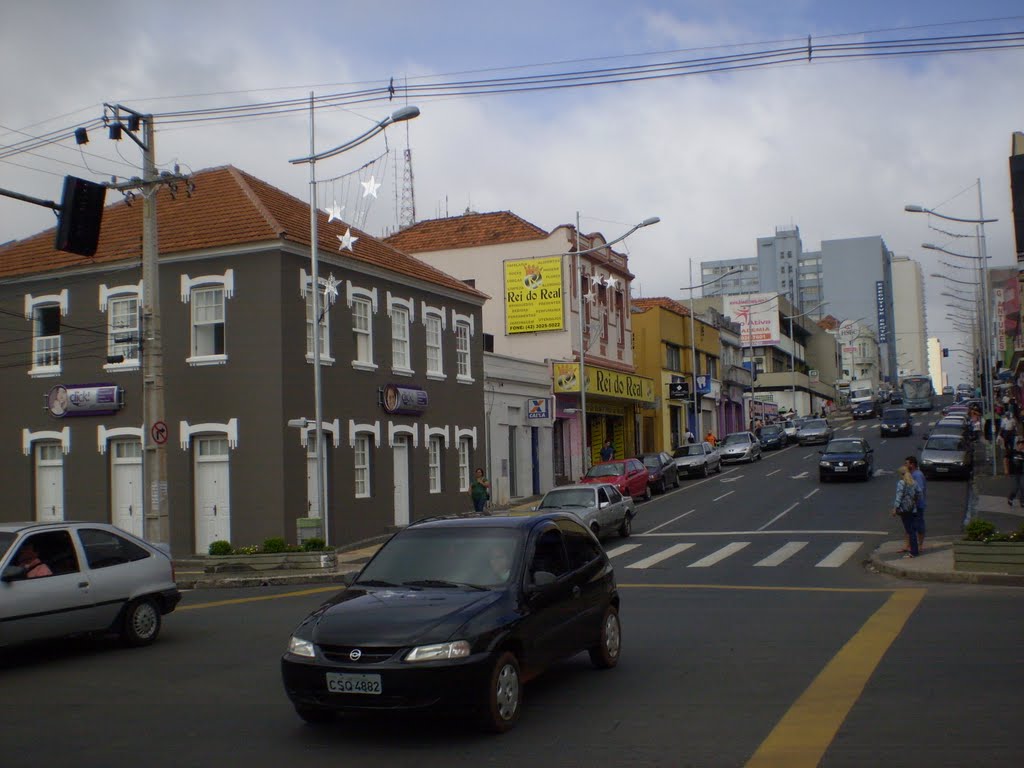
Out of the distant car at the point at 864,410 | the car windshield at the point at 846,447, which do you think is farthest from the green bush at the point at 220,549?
the distant car at the point at 864,410

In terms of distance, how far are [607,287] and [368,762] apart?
153ft

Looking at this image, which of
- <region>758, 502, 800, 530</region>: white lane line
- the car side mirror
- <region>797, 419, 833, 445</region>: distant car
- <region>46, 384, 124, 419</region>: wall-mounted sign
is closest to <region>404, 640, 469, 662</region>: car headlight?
the car side mirror

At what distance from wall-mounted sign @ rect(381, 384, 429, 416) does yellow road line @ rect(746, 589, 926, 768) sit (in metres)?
19.3

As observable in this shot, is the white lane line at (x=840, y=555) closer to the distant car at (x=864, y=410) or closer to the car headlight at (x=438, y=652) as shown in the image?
the car headlight at (x=438, y=652)

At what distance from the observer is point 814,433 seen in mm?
63469

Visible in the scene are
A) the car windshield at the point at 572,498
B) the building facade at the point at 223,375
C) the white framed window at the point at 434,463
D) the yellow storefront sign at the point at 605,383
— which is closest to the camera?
the car windshield at the point at 572,498

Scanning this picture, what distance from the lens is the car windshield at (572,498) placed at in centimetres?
2619

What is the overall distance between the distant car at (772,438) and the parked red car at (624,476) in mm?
27005

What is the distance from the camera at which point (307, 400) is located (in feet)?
89.2

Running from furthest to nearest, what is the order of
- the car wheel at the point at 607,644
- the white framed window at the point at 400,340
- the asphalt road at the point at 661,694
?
the white framed window at the point at 400,340 < the car wheel at the point at 607,644 < the asphalt road at the point at 661,694

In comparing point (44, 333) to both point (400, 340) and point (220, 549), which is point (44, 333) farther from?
point (220, 549)

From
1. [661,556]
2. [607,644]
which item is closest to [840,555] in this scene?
[661,556]

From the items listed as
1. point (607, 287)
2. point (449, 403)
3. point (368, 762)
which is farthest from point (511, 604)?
point (607, 287)

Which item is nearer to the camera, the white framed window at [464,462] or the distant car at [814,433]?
the white framed window at [464,462]
